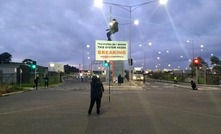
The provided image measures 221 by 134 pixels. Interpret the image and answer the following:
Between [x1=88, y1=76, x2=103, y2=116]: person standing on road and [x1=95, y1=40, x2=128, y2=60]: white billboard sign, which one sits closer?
[x1=88, y1=76, x2=103, y2=116]: person standing on road


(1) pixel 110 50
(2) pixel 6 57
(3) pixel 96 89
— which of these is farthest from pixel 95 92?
(2) pixel 6 57

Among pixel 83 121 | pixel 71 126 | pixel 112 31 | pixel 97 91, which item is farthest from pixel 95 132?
pixel 112 31

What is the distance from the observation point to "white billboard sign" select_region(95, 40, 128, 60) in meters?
22.0

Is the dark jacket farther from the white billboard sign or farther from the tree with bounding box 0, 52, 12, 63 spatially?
the tree with bounding box 0, 52, 12, 63

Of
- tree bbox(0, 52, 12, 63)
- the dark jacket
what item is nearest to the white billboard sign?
the dark jacket

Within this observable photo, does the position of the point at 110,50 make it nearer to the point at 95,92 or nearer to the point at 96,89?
the point at 96,89

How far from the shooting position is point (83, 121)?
40.0 ft

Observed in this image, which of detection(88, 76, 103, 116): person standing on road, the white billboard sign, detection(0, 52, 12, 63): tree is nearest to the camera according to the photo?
detection(88, 76, 103, 116): person standing on road

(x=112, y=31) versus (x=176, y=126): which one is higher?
(x=112, y=31)

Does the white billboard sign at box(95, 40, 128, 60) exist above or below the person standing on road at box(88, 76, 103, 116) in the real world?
Result: above

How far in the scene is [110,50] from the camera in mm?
22250

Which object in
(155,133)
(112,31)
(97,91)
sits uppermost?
(112,31)

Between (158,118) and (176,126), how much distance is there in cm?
194

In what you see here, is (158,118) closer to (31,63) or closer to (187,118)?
(187,118)
